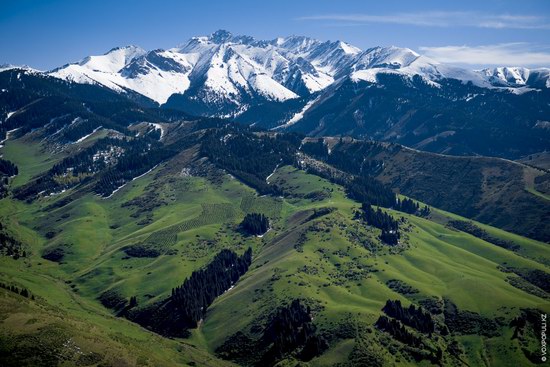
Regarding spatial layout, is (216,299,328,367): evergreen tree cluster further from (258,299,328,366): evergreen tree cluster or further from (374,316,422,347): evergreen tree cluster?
(374,316,422,347): evergreen tree cluster

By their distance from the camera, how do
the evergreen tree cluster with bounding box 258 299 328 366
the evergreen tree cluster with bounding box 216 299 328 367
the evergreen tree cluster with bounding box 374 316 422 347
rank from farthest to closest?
the evergreen tree cluster with bounding box 374 316 422 347
the evergreen tree cluster with bounding box 216 299 328 367
the evergreen tree cluster with bounding box 258 299 328 366

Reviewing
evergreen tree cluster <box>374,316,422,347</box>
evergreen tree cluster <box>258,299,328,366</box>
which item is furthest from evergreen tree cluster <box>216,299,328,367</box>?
evergreen tree cluster <box>374,316,422,347</box>

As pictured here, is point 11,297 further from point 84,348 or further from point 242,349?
point 242,349

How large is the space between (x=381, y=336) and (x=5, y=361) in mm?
120314

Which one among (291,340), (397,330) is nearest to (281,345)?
(291,340)

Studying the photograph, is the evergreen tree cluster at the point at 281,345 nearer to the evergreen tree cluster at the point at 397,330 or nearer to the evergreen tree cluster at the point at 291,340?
the evergreen tree cluster at the point at 291,340

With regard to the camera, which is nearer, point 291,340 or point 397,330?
point 291,340

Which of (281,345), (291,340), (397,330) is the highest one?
(397,330)

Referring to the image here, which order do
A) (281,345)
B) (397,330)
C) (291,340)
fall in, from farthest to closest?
1. (397,330)
2. (291,340)
3. (281,345)

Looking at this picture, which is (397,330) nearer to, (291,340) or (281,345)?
(291,340)

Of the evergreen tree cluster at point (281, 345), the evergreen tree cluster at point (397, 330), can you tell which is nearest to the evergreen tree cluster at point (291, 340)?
the evergreen tree cluster at point (281, 345)

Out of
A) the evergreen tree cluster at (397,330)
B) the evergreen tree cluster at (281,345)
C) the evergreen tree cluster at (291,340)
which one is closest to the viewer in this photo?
the evergreen tree cluster at (291,340)

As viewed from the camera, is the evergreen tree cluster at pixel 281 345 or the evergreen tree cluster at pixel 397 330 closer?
the evergreen tree cluster at pixel 281 345

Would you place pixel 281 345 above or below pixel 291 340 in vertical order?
below
